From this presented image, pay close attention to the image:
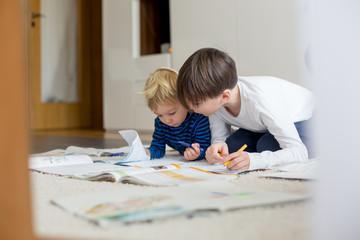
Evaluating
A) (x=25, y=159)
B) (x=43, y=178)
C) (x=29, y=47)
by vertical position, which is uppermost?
(x=29, y=47)

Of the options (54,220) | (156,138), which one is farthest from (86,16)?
(54,220)

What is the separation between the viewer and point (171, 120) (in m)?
1.28

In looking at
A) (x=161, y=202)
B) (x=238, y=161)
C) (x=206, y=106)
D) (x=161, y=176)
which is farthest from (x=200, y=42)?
(x=161, y=202)

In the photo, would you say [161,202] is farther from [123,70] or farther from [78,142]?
[123,70]

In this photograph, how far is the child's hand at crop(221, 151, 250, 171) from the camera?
3.36 feet

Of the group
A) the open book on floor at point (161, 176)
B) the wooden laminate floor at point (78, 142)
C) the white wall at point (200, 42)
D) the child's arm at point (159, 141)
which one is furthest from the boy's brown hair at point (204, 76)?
the wooden laminate floor at point (78, 142)

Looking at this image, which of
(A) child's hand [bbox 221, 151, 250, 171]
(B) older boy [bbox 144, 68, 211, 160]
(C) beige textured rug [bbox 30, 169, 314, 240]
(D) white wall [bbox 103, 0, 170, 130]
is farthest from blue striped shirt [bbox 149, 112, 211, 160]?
(D) white wall [bbox 103, 0, 170, 130]

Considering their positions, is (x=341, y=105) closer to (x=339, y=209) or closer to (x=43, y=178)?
(x=339, y=209)

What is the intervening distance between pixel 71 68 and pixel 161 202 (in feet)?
11.8

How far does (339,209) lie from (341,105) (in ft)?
0.41

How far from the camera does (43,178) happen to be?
38.6 inches

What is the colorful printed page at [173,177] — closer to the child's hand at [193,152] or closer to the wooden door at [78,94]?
the child's hand at [193,152]

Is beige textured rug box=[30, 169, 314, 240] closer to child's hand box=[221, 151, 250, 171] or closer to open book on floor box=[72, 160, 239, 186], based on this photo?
open book on floor box=[72, 160, 239, 186]

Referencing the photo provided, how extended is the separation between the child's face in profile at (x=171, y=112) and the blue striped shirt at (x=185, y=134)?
0.24ft
